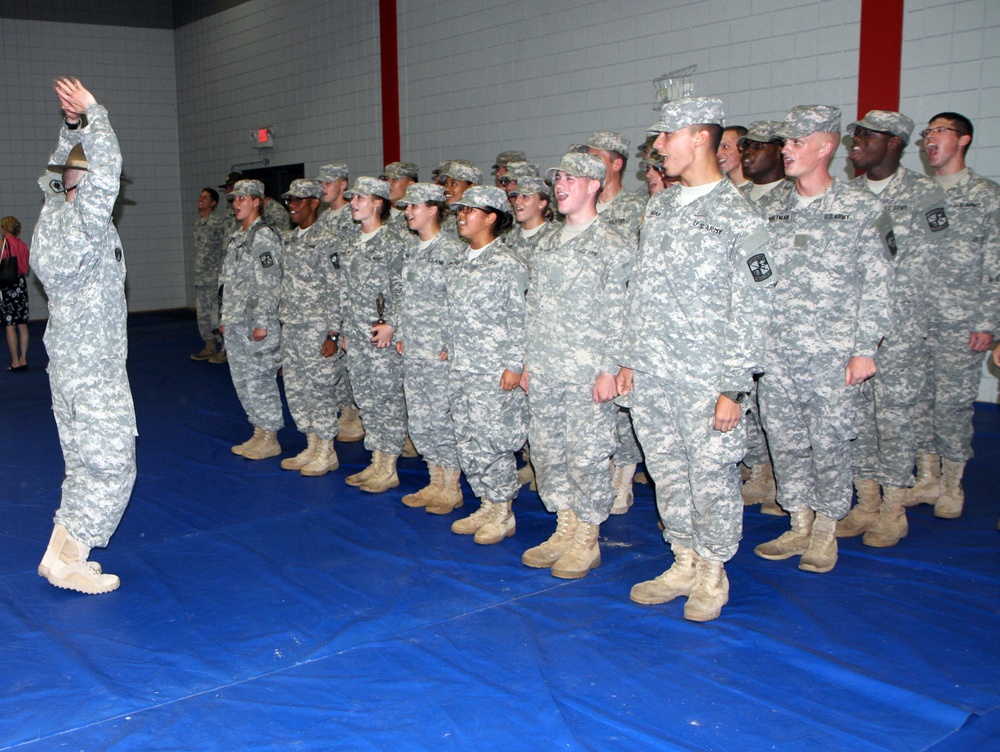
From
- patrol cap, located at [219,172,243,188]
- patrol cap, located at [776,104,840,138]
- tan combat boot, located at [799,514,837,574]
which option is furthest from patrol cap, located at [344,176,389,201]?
patrol cap, located at [219,172,243,188]

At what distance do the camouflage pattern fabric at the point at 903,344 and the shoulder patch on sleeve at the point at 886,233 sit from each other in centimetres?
43

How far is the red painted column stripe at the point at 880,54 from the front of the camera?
6.06 meters

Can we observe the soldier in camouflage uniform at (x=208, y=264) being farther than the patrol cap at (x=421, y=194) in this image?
Yes

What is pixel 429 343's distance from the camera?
4562mm

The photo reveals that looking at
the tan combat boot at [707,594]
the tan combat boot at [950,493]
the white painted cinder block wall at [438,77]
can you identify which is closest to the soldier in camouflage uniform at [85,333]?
the tan combat boot at [707,594]

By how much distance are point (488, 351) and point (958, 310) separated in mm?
2468

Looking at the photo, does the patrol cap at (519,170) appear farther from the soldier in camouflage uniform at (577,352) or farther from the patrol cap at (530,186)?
the soldier in camouflage uniform at (577,352)

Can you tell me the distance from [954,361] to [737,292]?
2.08 metres

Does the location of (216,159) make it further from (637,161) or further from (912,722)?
(912,722)

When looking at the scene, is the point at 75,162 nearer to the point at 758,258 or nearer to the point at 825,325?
the point at 758,258

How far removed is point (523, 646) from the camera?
310 centimetres

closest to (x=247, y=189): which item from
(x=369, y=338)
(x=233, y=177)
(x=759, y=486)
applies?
(x=369, y=338)

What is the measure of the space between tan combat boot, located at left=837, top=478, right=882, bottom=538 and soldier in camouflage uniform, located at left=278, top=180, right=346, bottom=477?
302 cm

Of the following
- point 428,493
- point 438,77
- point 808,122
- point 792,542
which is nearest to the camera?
point 808,122
